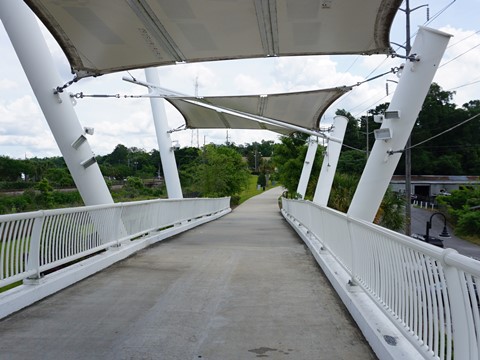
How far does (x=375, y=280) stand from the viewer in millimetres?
4863

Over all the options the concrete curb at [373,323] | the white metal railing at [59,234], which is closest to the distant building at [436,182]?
the white metal railing at [59,234]

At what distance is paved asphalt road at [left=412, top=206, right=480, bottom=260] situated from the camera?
101 ft

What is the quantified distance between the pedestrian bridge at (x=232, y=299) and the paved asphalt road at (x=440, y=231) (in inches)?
787

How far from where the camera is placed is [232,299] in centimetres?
610

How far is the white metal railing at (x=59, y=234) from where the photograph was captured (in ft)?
18.1

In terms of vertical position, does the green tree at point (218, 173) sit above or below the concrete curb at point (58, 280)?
above

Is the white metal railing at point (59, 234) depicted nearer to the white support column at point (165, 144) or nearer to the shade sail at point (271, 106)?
the shade sail at point (271, 106)

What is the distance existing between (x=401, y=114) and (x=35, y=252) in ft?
24.8

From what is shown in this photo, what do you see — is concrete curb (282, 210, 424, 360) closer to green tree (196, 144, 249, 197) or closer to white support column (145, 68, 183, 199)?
white support column (145, 68, 183, 199)

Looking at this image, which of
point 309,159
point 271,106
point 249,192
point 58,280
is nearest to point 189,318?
point 58,280

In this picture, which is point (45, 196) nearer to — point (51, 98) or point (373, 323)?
point (51, 98)

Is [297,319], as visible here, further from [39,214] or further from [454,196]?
[454,196]

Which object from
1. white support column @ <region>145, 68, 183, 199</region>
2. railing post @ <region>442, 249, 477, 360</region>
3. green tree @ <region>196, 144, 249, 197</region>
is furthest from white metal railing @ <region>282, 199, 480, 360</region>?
green tree @ <region>196, 144, 249, 197</region>

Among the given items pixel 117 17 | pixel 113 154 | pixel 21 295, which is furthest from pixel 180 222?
pixel 113 154
